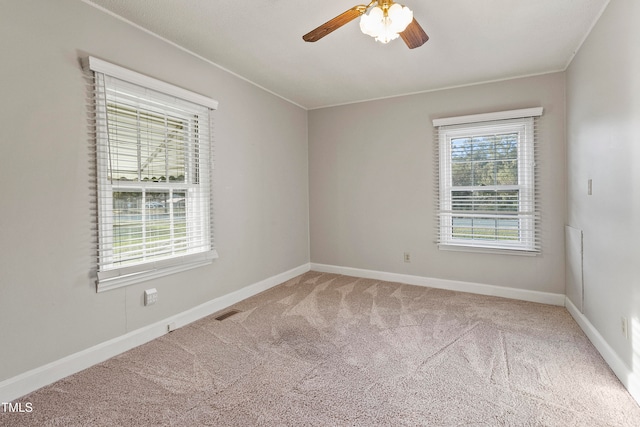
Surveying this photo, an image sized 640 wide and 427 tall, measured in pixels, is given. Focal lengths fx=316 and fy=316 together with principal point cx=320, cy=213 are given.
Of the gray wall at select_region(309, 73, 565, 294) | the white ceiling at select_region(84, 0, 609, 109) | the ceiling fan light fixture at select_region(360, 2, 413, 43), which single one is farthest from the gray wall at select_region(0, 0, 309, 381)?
the gray wall at select_region(309, 73, 565, 294)

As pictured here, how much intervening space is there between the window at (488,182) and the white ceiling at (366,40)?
0.53 metres

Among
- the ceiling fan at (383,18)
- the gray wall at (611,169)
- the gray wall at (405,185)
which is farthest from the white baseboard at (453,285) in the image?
the ceiling fan at (383,18)

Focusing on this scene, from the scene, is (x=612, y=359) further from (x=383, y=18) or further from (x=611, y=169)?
(x=383, y=18)

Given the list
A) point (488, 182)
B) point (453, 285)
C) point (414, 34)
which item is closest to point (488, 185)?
point (488, 182)

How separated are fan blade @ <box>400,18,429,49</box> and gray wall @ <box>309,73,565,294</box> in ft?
6.52

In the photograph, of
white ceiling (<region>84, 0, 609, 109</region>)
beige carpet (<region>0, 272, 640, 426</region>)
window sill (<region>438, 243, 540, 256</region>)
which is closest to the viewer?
beige carpet (<region>0, 272, 640, 426</region>)

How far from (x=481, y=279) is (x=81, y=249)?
3.92m

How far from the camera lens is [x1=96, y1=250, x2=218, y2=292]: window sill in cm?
228

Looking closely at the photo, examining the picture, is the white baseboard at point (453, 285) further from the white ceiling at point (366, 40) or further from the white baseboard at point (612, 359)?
the white ceiling at point (366, 40)

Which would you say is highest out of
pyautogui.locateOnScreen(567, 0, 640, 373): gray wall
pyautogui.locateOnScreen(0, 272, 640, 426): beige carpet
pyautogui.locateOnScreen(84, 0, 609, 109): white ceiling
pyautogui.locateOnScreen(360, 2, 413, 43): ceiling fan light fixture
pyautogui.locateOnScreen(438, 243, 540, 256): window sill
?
pyautogui.locateOnScreen(84, 0, 609, 109): white ceiling

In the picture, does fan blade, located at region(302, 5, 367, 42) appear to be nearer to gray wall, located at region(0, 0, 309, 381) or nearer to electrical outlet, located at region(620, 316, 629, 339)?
gray wall, located at region(0, 0, 309, 381)

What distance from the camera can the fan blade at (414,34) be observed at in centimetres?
190

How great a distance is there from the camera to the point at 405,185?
163 inches

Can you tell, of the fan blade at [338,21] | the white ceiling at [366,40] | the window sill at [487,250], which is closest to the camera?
→ the fan blade at [338,21]
